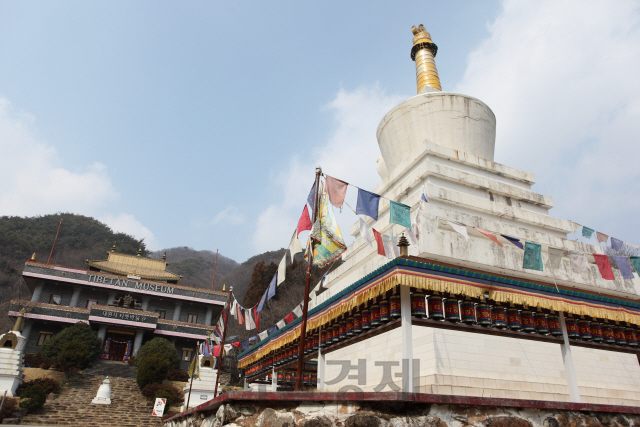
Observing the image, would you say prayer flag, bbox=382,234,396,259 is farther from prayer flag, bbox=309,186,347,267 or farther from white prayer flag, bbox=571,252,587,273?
white prayer flag, bbox=571,252,587,273

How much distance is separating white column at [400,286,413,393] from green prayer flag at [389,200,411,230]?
5.10ft

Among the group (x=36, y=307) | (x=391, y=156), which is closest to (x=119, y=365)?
(x=36, y=307)

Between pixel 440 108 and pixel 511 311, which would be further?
pixel 440 108

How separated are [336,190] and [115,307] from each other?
98.2 ft

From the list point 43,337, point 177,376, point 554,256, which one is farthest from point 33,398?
point 554,256

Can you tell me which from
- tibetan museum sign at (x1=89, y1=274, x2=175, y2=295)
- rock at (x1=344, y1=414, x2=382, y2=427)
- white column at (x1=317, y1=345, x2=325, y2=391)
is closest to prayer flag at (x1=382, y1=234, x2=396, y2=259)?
white column at (x1=317, y1=345, x2=325, y2=391)

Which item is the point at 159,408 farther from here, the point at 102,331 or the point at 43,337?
the point at 43,337

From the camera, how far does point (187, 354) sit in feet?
117

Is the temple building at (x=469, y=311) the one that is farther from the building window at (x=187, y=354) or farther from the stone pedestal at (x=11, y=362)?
the building window at (x=187, y=354)

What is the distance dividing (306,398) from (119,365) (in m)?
30.4

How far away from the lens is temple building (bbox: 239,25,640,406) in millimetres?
7266

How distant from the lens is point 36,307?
102 ft

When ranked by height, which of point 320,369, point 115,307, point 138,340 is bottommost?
point 320,369

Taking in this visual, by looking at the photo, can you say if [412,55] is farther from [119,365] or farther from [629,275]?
[119,365]
